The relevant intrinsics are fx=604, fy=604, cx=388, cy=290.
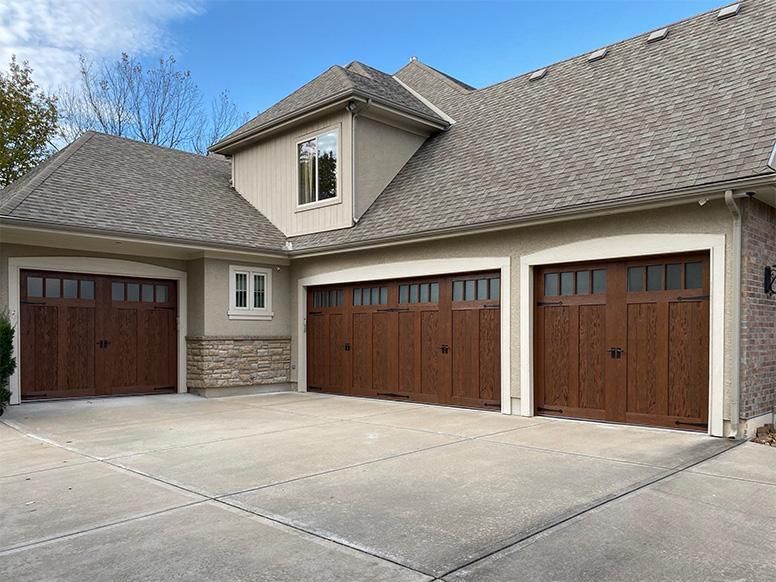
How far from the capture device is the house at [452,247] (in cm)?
774

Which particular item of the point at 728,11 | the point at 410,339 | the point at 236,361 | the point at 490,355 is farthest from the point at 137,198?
the point at 728,11

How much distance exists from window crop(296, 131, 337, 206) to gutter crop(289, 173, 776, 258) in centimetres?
166

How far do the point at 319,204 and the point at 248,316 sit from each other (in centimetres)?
281

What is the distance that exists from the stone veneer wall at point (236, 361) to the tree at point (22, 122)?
1409 centimetres

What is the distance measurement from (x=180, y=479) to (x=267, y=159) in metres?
9.99

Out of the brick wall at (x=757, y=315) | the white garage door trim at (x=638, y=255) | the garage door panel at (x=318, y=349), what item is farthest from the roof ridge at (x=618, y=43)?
the garage door panel at (x=318, y=349)

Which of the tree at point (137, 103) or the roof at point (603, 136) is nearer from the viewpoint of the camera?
the roof at point (603, 136)

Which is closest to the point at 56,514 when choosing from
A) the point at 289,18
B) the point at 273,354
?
the point at 273,354

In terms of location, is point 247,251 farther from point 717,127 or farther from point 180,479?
point 717,127

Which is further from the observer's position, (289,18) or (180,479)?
(289,18)

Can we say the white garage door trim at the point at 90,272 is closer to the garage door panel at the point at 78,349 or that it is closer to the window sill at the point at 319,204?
the garage door panel at the point at 78,349

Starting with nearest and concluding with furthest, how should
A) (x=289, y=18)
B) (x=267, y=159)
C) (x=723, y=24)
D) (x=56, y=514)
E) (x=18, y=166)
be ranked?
(x=56, y=514) < (x=723, y=24) < (x=267, y=159) < (x=289, y=18) < (x=18, y=166)

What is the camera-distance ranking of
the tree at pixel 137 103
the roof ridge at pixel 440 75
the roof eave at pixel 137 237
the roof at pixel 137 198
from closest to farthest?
the roof eave at pixel 137 237, the roof at pixel 137 198, the roof ridge at pixel 440 75, the tree at pixel 137 103

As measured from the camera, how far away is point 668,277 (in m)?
8.00
